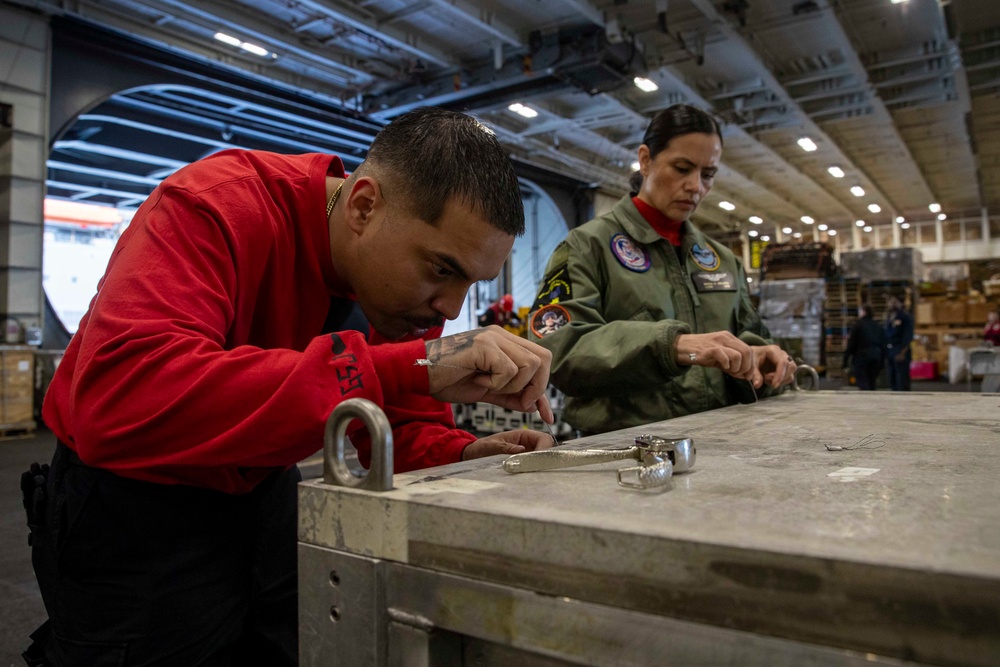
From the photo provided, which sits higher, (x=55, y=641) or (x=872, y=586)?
(x=872, y=586)

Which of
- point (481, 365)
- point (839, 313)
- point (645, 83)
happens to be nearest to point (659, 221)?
point (481, 365)

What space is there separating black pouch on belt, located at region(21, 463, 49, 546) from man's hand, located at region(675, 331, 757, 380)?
4.31ft

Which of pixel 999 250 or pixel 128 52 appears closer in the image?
pixel 128 52

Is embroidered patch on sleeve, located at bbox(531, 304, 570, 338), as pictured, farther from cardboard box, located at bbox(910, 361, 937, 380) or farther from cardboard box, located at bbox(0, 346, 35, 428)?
cardboard box, located at bbox(910, 361, 937, 380)

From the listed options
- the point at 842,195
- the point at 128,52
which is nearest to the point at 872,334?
the point at 842,195

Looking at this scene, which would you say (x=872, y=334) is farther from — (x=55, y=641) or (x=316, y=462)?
(x=55, y=641)

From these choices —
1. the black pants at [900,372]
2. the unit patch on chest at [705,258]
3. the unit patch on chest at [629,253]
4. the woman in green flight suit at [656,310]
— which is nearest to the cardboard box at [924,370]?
the black pants at [900,372]

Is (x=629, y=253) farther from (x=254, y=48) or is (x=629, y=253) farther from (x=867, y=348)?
(x=867, y=348)

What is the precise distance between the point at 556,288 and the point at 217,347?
122 cm

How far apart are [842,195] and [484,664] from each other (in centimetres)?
1921

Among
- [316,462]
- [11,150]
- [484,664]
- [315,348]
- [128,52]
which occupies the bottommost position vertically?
[316,462]

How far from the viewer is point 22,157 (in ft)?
24.6

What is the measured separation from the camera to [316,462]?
19.6ft

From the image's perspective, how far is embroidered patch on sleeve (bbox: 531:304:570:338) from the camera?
74.5 inches
